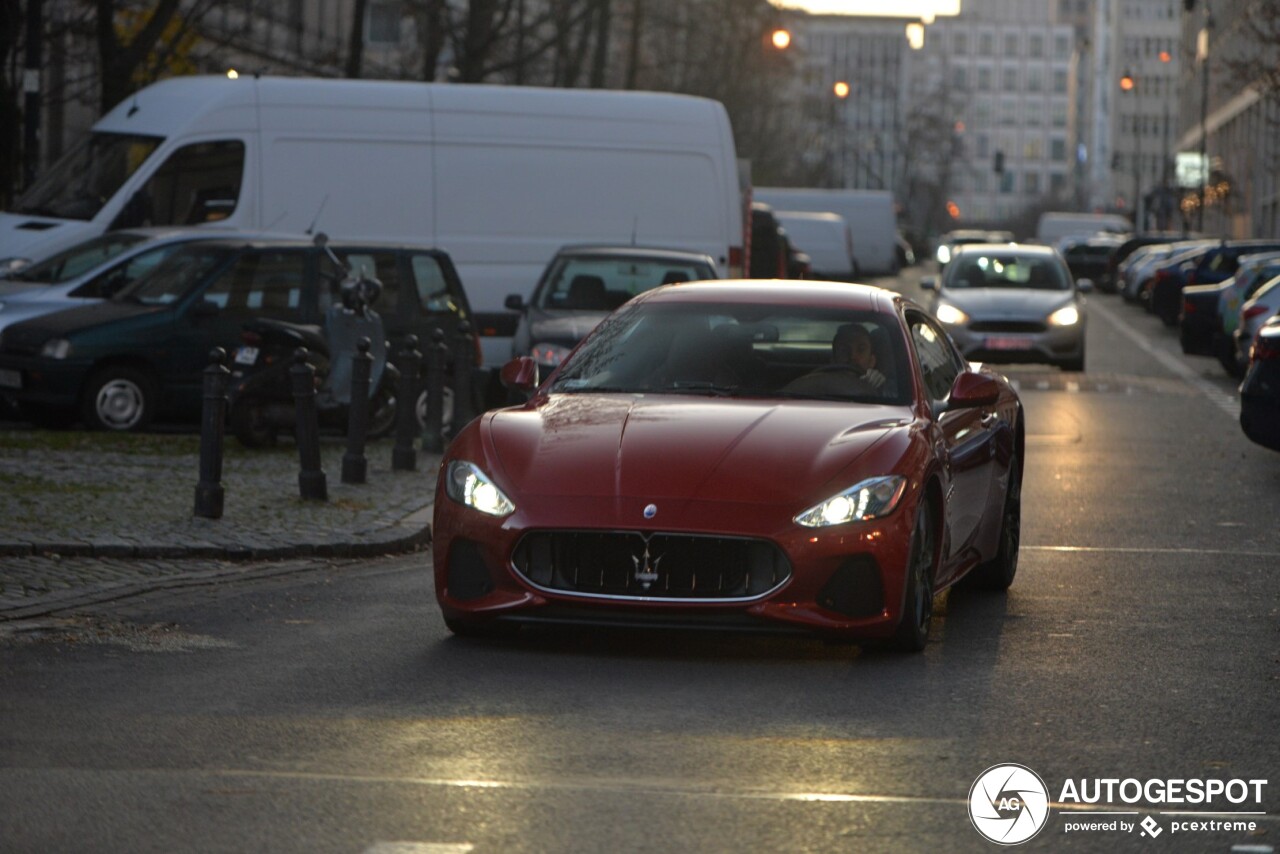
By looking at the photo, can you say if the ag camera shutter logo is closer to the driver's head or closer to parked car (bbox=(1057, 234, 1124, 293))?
the driver's head

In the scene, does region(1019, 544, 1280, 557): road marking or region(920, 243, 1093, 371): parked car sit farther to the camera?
region(920, 243, 1093, 371): parked car

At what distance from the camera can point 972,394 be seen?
942 centimetres

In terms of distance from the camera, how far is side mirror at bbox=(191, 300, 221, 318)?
18.0 meters

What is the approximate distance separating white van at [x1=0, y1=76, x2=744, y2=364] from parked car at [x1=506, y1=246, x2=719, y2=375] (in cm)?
331

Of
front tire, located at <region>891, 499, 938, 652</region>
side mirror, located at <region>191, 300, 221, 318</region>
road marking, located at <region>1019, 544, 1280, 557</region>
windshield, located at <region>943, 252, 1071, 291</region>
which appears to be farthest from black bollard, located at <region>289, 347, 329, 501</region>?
windshield, located at <region>943, 252, 1071, 291</region>

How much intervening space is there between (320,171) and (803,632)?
53.2 feet

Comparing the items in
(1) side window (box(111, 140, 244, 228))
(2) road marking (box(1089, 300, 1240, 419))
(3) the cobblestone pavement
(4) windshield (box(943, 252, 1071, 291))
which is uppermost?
(1) side window (box(111, 140, 244, 228))

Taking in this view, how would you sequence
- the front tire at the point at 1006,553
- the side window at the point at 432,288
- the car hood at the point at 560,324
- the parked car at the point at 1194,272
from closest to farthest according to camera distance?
the front tire at the point at 1006,553, the side window at the point at 432,288, the car hood at the point at 560,324, the parked car at the point at 1194,272

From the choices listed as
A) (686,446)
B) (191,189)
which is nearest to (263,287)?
(191,189)

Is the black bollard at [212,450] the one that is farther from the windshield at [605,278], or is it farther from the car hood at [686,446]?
the windshield at [605,278]

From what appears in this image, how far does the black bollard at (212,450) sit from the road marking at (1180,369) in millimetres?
13288

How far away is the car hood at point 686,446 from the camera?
326 inches

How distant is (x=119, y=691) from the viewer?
7648 millimetres

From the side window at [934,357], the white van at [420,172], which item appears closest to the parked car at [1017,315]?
the white van at [420,172]
